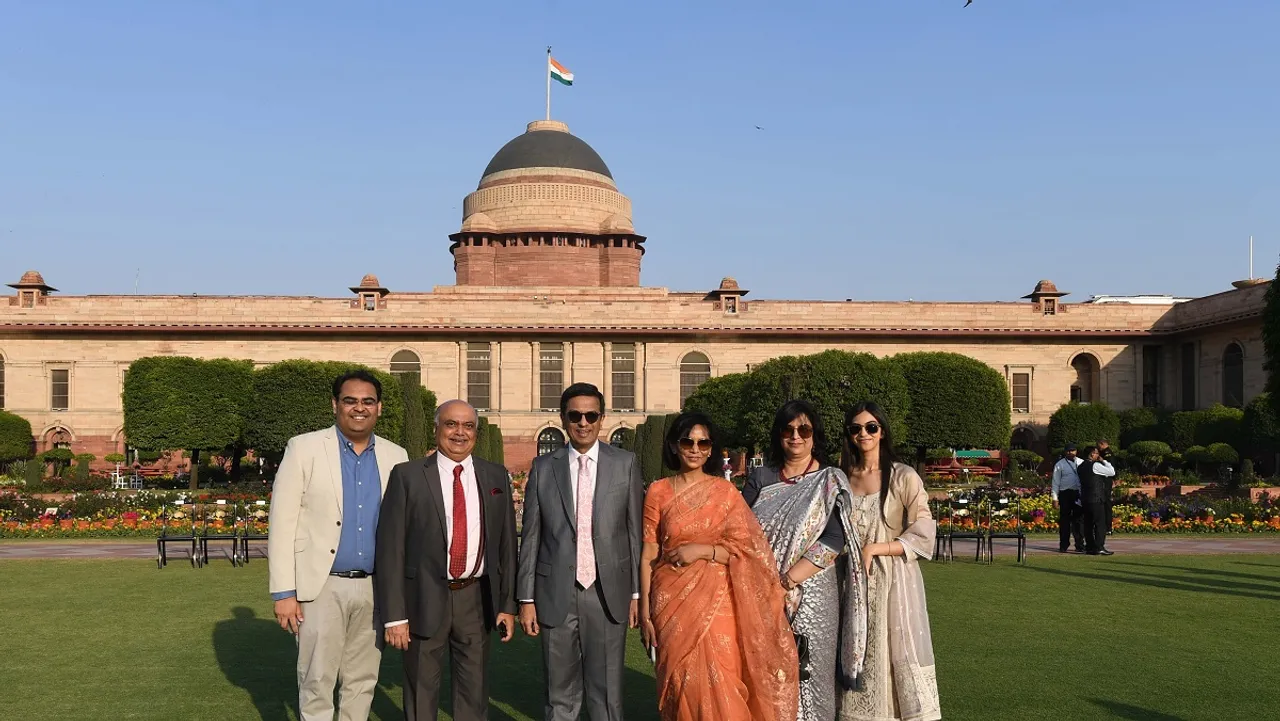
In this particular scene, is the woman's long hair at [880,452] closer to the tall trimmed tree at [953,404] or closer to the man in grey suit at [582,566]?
the man in grey suit at [582,566]

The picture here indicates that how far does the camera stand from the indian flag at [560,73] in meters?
56.8

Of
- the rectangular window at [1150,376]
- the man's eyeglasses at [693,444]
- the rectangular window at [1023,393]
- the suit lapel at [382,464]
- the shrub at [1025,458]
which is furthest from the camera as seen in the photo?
the rectangular window at [1150,376]

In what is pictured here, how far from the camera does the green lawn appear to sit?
682 cm

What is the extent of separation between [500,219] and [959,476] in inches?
989

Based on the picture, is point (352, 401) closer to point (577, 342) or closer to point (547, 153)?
point (577, 342)

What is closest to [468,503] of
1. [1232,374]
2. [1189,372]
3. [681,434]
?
[681,434]

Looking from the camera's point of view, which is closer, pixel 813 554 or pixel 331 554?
pixel 813 554

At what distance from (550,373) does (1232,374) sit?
→ 83.5ft

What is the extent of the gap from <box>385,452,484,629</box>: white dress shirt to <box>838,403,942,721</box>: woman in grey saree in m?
1.80

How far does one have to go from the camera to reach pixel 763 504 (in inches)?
216

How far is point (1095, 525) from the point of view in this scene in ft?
49.9

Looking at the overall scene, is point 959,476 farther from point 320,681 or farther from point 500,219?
point 320,681

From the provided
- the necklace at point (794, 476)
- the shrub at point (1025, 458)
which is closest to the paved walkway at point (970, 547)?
the necklace at point (794, 476)

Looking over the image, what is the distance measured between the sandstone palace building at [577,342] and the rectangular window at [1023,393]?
0.04 meters
